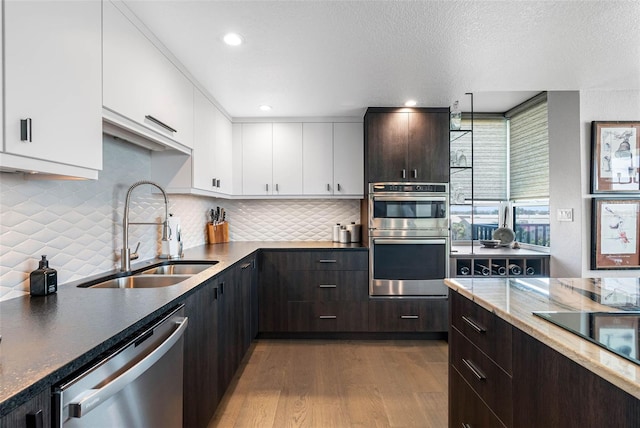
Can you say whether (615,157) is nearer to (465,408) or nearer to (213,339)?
(465,408)

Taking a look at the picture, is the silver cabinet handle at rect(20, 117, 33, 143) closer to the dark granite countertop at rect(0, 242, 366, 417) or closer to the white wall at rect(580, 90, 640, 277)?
the dark granite countertop at rect(0, 242, 366, 417)

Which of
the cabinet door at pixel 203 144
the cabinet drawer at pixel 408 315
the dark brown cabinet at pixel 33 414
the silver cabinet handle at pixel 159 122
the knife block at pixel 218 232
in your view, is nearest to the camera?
the dark brown cabinet at pixel 33 414

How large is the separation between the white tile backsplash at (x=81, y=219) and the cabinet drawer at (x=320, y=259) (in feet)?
2.96

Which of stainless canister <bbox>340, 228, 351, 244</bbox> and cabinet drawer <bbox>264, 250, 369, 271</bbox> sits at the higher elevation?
stainless canister <bbox>340, 228, 351, 244</bbox>

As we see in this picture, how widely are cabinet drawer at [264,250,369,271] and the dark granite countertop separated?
1.58m

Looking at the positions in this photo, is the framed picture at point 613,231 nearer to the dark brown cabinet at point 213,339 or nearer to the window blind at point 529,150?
the window blind at point 529,150

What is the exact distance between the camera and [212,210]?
142 inches

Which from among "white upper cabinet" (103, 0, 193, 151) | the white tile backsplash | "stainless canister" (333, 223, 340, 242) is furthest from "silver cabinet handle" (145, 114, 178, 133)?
"stainless canister" (333, 223, 340, 242)

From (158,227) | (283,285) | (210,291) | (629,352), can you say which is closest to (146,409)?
(210,291)

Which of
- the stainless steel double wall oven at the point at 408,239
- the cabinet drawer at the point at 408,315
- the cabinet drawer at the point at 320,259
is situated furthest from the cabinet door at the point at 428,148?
the cabinet drawer at the point at 408,315

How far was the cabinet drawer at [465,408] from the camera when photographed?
1275 millimetres

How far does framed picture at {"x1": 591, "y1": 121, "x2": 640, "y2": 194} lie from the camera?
2.85 metres

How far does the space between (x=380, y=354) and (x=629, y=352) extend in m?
2.37

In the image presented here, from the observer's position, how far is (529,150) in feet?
11.5
